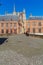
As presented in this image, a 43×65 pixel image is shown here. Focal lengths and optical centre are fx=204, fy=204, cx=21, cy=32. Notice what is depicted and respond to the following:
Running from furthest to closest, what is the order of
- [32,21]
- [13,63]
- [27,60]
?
[32,21], [27,60], [13,63]

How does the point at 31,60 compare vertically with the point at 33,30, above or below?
above

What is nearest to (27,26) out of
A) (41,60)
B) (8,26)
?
(8,26)

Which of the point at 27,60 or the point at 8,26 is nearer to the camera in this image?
the point at 27,60

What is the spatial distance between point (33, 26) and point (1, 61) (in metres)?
80.3

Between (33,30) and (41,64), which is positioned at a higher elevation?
(41,64)

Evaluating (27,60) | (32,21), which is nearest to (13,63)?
(27,60)

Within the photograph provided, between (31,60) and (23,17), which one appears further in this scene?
(23,17)

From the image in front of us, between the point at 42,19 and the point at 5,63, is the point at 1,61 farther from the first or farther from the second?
the point at 42,19

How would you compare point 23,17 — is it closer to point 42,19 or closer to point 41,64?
point 42,19

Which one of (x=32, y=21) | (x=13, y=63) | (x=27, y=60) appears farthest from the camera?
(x=32, y=21)

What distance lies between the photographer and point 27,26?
97.8 metres

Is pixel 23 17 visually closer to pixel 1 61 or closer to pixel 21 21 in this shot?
pixel 21 21

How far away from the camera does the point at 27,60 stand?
18609 mm

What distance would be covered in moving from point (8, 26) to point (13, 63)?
7976 cm
